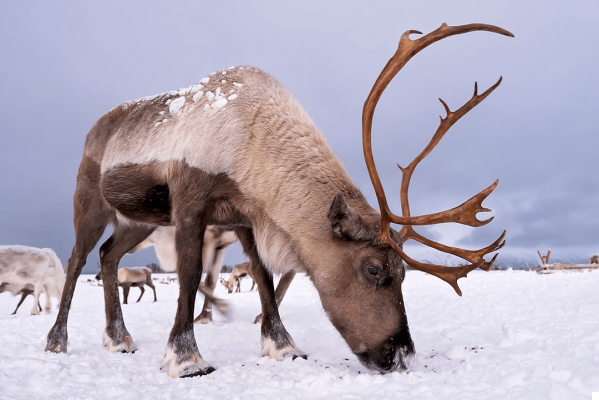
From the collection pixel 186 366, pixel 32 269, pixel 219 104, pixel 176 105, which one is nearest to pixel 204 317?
pixel 186 366

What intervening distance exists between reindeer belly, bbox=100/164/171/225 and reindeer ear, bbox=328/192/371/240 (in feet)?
5.81

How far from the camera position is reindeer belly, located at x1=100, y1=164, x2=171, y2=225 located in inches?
155

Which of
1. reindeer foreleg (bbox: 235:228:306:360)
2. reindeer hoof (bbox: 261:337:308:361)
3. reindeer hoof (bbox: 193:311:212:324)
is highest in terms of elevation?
reindeer foreleg (bbox: 235:228:306:360)

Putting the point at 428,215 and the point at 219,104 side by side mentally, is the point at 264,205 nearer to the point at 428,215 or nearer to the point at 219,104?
the point at 219,104

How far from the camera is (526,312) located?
4.53m

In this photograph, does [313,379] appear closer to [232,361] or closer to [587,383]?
[232,361]

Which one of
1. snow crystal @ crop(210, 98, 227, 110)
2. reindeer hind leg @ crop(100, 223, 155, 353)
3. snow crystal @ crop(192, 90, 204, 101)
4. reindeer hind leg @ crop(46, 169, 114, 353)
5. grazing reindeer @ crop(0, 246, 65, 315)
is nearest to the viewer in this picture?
snow crystal @ crop(210, 98, 227, 110)

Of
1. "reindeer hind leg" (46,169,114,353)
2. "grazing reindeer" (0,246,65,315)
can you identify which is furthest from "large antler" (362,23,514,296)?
"grazing reindeer" (0,246,65,315)

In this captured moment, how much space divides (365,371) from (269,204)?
1487 millimetres

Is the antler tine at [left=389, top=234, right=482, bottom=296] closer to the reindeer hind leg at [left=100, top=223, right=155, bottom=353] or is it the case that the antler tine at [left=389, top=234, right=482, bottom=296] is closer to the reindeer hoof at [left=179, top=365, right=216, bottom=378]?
the reindeer hoof at [left=179, top=365, right=216, bottom=378]

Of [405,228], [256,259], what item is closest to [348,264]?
[405,228]

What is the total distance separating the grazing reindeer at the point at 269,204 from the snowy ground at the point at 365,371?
0.28 meters

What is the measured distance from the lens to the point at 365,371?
3016mm

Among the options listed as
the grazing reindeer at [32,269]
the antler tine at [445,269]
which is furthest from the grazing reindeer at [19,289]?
the antler tine at [445,269]
